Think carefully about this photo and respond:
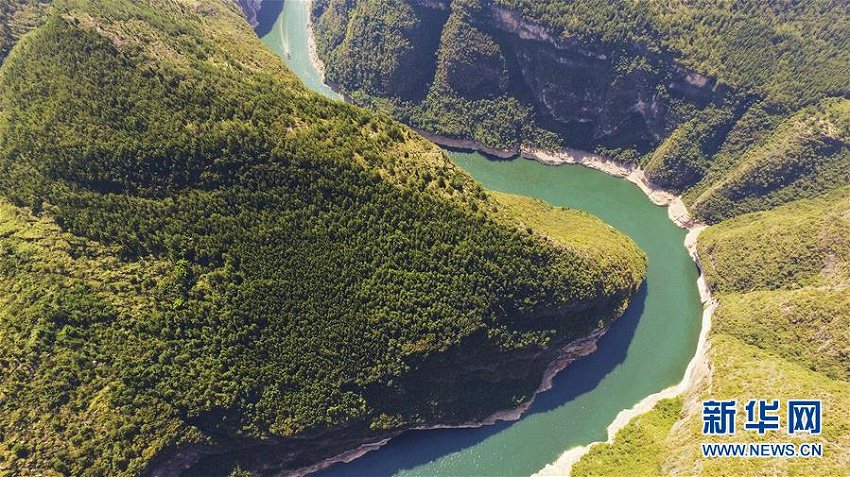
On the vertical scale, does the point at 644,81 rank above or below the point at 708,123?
above

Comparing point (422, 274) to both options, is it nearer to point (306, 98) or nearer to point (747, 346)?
point (306, 98)

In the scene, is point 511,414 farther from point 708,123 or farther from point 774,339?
point 708,123

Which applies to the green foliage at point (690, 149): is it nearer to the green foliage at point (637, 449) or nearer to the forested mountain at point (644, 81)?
the forested mountain at point (644, 81)

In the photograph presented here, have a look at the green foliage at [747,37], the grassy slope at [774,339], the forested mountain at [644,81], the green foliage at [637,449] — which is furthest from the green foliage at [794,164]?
the green foliage at [637,449]

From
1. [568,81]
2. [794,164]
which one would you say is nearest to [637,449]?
[794,164]

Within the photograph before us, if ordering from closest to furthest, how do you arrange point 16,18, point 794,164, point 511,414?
point 511,414, point 16,18, point 794,164

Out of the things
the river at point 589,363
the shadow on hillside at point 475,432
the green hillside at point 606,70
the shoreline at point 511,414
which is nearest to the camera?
the shoreline at point 511,414
